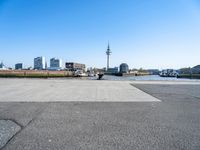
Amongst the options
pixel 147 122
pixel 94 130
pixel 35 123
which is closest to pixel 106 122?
pixel 94 130

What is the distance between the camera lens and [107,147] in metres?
3.66

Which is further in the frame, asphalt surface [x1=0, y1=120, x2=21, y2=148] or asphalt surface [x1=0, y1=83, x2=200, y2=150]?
asphalt surface [x1=0, y1=120, x2=21, y2=148]

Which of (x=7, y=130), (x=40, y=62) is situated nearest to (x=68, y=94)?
(x=7, y=130)

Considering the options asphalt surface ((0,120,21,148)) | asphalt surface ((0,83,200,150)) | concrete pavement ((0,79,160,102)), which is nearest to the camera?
asphalt surface ((0,83,200,150))

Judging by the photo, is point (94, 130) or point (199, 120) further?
point (199, 120)

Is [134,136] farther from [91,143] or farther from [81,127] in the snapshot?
[81,127]

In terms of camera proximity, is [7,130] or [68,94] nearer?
[7,130]

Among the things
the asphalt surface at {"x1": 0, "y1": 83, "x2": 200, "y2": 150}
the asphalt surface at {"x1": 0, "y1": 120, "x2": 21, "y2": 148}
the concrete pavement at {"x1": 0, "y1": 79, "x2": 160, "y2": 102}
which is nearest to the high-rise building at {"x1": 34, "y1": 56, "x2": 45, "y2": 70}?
the concrete pavement at {"x1": 0, "y1": 79, "x2": 160, "y2": 102}

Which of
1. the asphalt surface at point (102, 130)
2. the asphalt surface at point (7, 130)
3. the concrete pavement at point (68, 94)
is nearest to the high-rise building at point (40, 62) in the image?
the concrete pavement at point (68, 94)

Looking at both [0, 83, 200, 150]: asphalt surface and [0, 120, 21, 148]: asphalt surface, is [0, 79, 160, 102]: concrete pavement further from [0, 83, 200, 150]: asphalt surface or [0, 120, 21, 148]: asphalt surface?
[0, 120, 21, 148]: asphalt surface

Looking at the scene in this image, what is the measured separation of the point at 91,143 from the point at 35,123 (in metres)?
2.09

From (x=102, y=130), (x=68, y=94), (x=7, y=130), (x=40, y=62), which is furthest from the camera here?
(x=40, y=62)

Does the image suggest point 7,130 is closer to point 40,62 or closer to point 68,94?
point 68,94

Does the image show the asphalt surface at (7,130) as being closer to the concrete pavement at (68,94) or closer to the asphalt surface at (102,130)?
the asphalt surface at (102,130)
